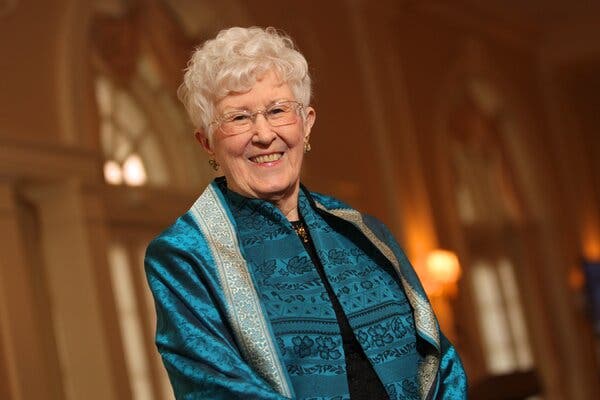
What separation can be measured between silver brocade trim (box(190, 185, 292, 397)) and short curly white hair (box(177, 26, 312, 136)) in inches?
8.8

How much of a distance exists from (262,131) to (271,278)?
12.1 inches

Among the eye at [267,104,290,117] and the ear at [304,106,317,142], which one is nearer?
the eye at [267,104,290,117]

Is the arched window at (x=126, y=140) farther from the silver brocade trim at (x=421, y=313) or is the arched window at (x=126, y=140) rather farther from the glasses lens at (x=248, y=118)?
the glasses lens at (x=248, y=118)

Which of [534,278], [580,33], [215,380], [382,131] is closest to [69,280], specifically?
[382,131]

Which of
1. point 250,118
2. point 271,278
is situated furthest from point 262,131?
point 271,278

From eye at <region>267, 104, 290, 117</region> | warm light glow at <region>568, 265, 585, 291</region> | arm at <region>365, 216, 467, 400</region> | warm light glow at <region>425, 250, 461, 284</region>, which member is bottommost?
arm at <region>365, 216, 467, 400</region>

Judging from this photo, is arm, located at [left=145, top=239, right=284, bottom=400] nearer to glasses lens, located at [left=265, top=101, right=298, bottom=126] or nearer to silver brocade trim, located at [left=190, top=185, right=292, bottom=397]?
silver brocade trim, located at [left=190, top=185, right=292, bottom=397]

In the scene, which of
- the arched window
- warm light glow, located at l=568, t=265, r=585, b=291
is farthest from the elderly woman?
warm light glow, located at l=568, t=265, r=585, b=291

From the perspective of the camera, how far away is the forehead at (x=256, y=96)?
269cm

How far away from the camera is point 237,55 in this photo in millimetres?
2678

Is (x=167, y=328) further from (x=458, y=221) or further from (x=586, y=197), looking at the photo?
(x=586, y=197)

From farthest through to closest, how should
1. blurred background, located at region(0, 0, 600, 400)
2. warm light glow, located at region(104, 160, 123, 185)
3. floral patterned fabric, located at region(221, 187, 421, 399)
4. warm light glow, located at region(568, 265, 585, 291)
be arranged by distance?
warm light glow, located at region(568, 265, 585, 291) → warm light glow, located at region(104, 160, 123, 185) → blurred background, located at region(0, 0, 600, 400) → floral patterned fabric, located at region(221, 187, 421, 399)

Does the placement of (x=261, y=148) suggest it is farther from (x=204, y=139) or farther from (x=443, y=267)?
(x=443, y=267)

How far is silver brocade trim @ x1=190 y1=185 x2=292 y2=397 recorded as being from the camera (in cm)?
256
